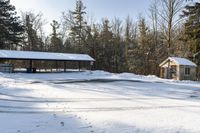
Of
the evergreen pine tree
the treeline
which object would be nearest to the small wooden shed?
the treeline

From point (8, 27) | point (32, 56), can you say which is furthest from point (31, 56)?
point (8, 27)

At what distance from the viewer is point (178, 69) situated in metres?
32.9

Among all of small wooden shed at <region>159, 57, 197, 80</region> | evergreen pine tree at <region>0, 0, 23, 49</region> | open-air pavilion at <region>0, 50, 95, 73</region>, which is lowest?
small wooden shed at <region>159, 57, 197, 80</region>

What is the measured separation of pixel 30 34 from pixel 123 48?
63.8ft

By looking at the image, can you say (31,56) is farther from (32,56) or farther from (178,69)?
(178,69)

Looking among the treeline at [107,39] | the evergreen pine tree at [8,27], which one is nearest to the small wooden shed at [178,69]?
the treeline at [107,39]

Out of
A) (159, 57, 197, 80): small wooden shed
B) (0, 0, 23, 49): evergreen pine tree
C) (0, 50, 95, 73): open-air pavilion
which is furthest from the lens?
(0, 0, 23, 49): evergreen pine tree

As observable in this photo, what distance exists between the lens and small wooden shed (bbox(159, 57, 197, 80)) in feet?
108

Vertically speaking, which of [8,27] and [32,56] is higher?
[8,27]

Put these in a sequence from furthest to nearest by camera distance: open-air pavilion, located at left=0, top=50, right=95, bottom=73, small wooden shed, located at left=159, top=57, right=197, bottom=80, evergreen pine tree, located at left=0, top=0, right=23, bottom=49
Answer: evergreen pine tree, located at left=0, top=0, right=23, bottom=49
open-air pavilion, located at left=0, top=50, right=95, bottom=73
small wooden shed, located at left=159, top=57, right=197, bottom=80

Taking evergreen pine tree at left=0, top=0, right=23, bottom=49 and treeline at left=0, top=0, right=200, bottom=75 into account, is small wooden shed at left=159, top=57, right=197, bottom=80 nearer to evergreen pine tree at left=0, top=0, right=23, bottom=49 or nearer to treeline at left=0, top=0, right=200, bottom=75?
treeline at left=0, top=0, right=200, bottom=75

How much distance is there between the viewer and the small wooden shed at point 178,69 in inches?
1294

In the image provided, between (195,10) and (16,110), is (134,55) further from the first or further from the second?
(16,110)

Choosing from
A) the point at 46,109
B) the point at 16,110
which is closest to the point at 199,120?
the point at 46,109
